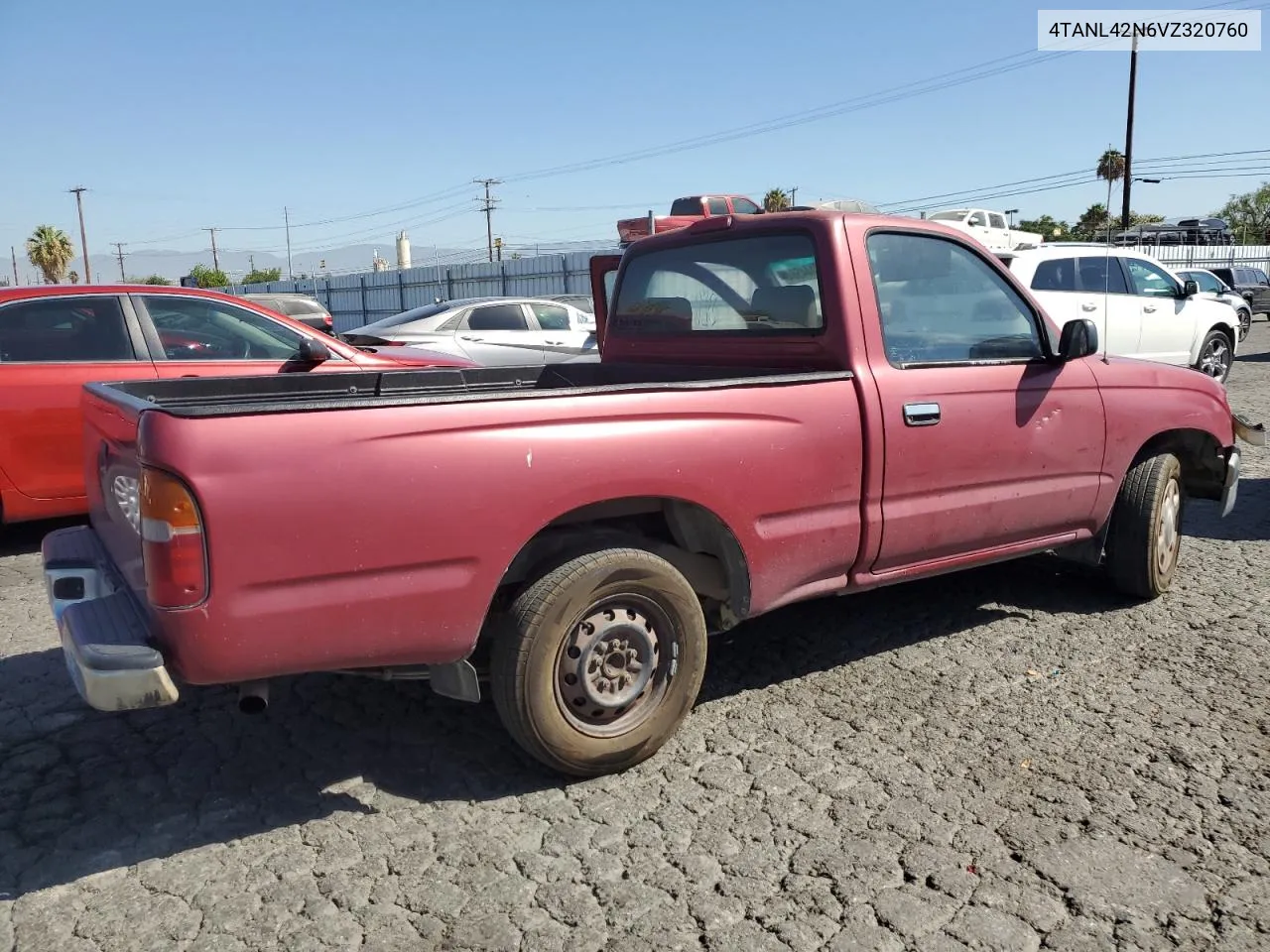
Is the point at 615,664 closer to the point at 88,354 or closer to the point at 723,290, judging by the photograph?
the point at 723,290

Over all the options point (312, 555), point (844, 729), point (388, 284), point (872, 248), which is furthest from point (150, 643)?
point (388, 284)

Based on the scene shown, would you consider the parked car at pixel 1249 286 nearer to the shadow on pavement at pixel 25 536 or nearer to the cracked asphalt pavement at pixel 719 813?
the cracked asphalt pavement at pixel 719 813

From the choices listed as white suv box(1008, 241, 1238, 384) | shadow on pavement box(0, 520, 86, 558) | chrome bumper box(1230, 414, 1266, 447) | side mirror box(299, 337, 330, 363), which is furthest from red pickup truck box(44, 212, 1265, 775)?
white suv box(1008, 241, 1238, 384)

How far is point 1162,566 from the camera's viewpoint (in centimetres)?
502

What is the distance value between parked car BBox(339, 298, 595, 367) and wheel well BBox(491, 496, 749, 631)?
8.74 meters

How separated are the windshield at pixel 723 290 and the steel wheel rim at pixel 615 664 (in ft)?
4.52

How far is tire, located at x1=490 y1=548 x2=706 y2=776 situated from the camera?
308 centimetres

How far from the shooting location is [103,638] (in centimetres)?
276

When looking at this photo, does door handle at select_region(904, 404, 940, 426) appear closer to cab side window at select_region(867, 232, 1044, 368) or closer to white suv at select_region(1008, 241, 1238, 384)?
cab side window at select_region(867, 232, 1044, 368)

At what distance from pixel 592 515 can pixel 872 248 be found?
163cm

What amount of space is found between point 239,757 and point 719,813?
1.67 m

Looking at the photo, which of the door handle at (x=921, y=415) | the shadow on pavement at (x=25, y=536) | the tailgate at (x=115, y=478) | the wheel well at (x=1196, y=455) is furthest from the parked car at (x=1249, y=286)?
the tailgate at (x=115, y=478)

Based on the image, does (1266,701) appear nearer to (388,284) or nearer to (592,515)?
(592,515)

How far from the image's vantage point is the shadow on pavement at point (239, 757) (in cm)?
303
